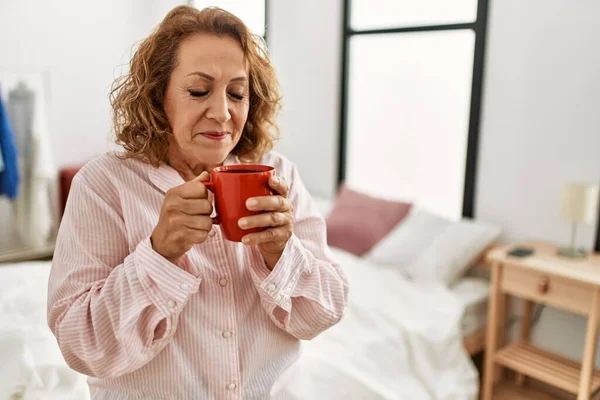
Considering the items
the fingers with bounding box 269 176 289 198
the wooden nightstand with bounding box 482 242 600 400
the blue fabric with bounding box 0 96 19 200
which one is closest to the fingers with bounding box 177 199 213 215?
the fingers with bounding box 269 176 289 198

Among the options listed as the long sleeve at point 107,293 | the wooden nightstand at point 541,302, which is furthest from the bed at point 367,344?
the long sleeve at point 107,293

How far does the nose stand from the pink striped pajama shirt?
14 centimetres

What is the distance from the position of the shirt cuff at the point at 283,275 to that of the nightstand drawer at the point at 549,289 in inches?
62.1

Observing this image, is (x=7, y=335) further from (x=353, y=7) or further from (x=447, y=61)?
(x=353, y=7)

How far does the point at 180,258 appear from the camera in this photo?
85 cm

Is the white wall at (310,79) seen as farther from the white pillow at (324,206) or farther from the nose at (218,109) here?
the nose at (218,109)

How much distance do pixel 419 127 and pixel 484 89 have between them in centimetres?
46

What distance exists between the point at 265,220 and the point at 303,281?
23cm

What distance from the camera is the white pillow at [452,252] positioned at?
2561 millimetres

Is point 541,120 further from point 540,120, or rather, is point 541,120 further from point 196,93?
point 196,93

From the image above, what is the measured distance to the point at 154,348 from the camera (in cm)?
81

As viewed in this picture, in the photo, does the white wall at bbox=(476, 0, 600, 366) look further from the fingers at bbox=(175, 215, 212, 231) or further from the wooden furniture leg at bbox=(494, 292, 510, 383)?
the fingers at bbox=(175, 215, 212, 231)

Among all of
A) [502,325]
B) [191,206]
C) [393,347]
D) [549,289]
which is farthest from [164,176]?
[502,325]

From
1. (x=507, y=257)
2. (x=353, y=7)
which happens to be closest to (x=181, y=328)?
(x=507, y=257)
